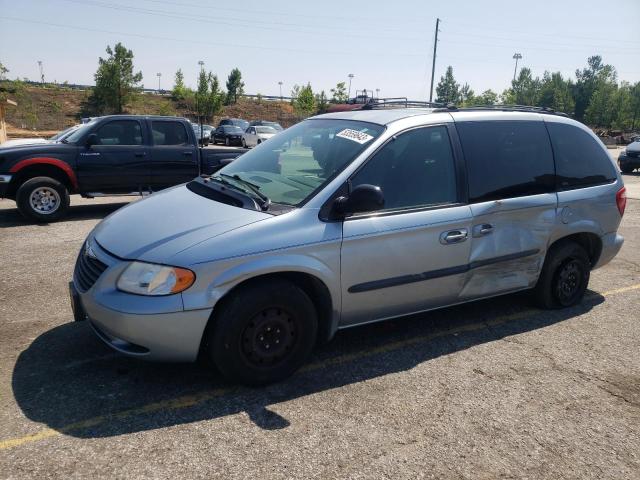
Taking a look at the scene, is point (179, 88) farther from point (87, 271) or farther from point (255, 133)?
point (87, 271)

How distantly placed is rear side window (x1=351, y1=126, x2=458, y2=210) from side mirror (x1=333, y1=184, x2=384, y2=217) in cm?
23

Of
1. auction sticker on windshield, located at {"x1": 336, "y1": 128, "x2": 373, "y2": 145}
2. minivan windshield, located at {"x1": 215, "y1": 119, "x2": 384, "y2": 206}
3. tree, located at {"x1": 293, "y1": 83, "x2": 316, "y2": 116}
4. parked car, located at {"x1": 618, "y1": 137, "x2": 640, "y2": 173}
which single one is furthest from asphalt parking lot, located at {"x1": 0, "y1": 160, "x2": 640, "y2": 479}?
tree, located at {"x1": 293, "y1": 83, "x2": 316, "y2": 116}

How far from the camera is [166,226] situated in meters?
3.28

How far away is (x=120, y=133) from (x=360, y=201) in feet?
23.4

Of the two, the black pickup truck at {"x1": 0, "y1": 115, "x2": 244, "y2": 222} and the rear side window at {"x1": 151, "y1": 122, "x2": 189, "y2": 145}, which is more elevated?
the rear side window at {"x1": 151, "y1": 122, "x2": 189, "y2": 145}

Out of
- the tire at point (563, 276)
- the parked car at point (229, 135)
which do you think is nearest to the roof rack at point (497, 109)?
the tire at point (563, 276)

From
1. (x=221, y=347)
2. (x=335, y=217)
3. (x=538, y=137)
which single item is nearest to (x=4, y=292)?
(x=221, y=347)

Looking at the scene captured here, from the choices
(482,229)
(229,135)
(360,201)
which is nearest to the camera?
(360,201)

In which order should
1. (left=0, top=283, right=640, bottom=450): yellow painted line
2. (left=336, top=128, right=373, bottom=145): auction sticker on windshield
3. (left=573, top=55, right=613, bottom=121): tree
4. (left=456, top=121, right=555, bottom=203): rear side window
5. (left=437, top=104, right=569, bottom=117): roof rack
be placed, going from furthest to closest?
(left=573, top=55, right=613, bottom=121): tree
(left=437, top=104, right=569, bottom=117): roof rack
(left=456, top=121, right=555, bottom=203): rear side window
(left=336, top=128, right=373, bottom=145): auction sticker on windshield
(left=0, top=283, right=640, bottom=450): yellow painted line

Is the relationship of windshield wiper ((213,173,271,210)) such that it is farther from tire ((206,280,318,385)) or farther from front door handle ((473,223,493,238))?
front door handle ((473,223,493,238))

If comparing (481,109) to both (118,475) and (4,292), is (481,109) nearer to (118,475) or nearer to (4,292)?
(118,475)

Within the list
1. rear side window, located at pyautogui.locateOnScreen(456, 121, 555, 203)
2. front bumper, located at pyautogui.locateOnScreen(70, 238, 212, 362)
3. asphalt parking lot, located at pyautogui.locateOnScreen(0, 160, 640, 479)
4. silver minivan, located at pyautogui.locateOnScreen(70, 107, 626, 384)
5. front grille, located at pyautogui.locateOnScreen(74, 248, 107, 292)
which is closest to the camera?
asphalt parking lot, located at pyautogui.locateOnScreen(0, 160, 640, 479)

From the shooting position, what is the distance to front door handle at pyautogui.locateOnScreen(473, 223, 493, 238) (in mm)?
3934

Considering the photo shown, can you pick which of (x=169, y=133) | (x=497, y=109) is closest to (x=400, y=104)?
(x=497, y=109)
